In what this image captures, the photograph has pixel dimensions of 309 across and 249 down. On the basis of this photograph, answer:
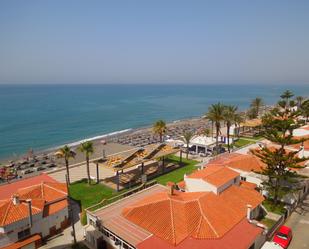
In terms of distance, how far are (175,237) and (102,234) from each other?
600 cm

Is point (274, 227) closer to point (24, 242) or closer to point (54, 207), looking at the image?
point (54, 207)

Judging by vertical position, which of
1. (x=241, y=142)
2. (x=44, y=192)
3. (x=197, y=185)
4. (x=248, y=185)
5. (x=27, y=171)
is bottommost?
(x=27, y=171)

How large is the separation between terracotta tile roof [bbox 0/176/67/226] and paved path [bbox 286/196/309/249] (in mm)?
20016

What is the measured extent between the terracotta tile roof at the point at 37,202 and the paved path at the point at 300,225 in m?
20.0

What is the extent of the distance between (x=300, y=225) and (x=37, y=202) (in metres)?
23.3

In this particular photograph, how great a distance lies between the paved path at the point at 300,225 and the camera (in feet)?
64.7

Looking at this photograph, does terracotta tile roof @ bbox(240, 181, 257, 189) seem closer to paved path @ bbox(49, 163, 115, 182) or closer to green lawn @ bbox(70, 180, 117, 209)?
green lawn @ bbox(70, 180, 117, 209)

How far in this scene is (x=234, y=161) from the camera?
31234mm

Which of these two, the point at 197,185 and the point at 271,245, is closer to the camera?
the point at 271,245

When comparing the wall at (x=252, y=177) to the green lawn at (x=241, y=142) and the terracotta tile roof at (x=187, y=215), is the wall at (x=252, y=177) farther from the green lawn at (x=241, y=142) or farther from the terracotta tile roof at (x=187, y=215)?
the green lawn at (x=241, y=142)

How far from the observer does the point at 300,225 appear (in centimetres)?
2258

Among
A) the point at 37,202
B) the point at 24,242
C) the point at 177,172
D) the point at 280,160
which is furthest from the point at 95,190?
the point at 280,160

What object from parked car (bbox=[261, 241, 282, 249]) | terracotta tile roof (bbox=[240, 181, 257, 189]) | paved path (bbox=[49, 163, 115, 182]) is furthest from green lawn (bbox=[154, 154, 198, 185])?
parked car (bbox=[261, 241, 282, 249])

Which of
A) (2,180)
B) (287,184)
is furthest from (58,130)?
(287,184)
